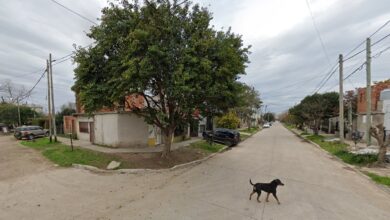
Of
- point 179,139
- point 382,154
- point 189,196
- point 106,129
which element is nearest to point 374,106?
point 382,154

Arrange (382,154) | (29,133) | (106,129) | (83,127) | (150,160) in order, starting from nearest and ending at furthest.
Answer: (382,154) → (150,160) → (106,129) → (83,127) → (29,133)

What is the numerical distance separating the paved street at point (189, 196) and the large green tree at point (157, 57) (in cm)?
361

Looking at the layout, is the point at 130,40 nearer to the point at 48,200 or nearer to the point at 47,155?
the point at 48,200

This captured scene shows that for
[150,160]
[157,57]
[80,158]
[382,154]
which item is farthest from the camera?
[80,158]

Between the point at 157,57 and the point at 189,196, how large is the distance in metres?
5.83

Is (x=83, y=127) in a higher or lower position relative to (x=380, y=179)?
higher

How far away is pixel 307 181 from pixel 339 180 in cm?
150

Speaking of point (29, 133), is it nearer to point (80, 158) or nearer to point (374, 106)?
point (80, 158)

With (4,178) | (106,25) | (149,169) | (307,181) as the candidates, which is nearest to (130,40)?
(106,25)

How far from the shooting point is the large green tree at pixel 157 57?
1028 centimetres

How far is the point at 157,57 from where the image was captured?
33.9 ft

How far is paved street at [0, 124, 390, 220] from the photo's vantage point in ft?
20.0

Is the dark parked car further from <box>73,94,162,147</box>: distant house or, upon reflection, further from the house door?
the house door

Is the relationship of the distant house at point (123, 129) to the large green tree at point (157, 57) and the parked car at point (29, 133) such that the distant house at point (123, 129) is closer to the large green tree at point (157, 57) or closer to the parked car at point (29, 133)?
the large green tree at point (157, 57)
